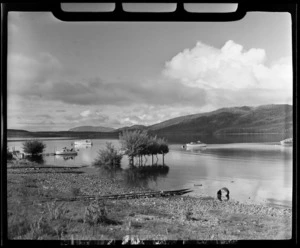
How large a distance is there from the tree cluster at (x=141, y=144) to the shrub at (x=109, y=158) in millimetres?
85

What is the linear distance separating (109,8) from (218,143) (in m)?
1.40

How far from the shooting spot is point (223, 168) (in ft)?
7.77

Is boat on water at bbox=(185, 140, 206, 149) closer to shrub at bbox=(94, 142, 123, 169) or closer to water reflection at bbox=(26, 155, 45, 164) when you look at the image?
shrub at bbox=(94, 142, 123, 169)

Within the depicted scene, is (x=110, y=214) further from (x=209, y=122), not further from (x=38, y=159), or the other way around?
(x=209, y=122)

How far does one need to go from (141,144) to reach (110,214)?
2.05 feet

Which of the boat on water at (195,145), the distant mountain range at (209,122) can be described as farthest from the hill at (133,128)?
the boat on water at (195,145)

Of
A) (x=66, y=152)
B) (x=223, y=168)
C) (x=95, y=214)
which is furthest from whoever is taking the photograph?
(x=66, y=152)

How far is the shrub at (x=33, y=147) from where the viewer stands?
2.36 m

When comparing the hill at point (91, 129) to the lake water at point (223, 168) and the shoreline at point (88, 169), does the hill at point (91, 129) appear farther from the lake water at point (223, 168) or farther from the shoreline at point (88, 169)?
the shoreline at point (88, 169)

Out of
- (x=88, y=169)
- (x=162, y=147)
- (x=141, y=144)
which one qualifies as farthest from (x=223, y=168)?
(x=88, y=169)

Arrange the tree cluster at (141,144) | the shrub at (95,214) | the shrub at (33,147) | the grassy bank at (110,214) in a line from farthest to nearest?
the tree cluster at (141,144), the shrub at (33,147), the shrub at (95,214), the grassy bank at (110,214)

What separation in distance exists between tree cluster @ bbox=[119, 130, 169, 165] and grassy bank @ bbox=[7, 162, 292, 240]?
0.28 metres

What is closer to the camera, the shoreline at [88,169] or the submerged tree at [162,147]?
the shoreline at [88,169]

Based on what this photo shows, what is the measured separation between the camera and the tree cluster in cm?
247
